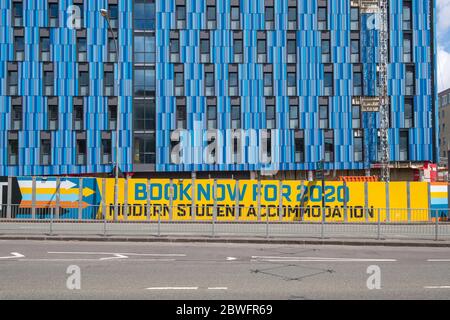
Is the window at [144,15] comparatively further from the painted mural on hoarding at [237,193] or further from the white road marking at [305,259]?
the white road marking at [305,259]

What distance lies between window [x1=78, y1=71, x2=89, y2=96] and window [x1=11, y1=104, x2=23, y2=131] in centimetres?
635

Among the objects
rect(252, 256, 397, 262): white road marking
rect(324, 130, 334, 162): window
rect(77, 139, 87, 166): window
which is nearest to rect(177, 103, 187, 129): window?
rect(77, 139, 87, 166): window

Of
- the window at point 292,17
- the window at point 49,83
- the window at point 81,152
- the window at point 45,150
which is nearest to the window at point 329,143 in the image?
the window at point 292,17

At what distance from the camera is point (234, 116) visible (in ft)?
156

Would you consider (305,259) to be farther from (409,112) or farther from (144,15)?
(144,15)

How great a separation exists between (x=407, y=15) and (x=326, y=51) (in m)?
9.54

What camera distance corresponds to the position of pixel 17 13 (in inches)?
1873

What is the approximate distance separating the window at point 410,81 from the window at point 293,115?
11674 mm

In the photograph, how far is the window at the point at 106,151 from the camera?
47031mm

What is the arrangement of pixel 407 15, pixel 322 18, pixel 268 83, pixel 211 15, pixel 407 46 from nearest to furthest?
pixel 268 83, pixel 211 15, pixel 322 18, pixel 407 46, pixel 407 15

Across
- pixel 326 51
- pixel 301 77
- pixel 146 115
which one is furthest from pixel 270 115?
pixel 146 115

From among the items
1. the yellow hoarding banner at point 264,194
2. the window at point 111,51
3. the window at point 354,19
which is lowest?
the yellow hoarding banner at point 264,194

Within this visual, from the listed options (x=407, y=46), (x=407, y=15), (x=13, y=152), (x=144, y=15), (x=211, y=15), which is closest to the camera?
(x=13, y=152)

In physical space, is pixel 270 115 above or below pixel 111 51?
below
